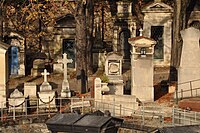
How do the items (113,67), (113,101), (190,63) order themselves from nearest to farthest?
(113,101) < (190,63) < (113,67)

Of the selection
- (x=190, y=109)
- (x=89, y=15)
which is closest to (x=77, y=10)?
(x=89, y=15)

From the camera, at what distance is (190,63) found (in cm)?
1766

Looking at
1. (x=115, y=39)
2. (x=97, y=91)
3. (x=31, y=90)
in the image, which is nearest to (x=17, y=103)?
(x=31, y=90)

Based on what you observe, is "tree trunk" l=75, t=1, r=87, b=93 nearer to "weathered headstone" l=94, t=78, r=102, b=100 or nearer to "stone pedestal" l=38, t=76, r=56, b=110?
"weathered headstone" l=94, t=78, r=102, b=100

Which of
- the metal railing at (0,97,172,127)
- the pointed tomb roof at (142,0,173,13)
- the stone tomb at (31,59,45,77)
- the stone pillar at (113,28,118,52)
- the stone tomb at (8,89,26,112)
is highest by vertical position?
the pointed tomb roof at (142,0,173,13)

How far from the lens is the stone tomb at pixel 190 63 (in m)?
17.5

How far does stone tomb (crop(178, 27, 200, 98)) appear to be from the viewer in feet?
57.3

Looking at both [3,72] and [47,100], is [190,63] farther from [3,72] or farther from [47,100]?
[3,72]

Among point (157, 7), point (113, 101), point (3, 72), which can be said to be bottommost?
point (113, 101)

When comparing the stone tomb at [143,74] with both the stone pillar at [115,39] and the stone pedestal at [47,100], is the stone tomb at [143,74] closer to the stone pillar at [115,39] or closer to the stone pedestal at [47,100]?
the stone pedestal at [47,100]

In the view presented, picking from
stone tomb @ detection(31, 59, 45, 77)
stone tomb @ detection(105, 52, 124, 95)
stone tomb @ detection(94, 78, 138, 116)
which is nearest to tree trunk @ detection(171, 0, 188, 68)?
stone tomb @ detection(105, 52, 124, 95)

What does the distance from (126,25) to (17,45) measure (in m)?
6.99

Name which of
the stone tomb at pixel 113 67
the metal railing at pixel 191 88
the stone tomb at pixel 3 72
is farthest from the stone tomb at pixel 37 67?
the metal railing at pixel 191 88

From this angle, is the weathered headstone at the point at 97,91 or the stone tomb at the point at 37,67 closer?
the weathered headstone at the point at 97,91
